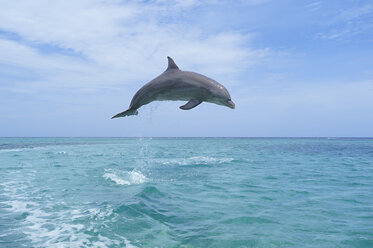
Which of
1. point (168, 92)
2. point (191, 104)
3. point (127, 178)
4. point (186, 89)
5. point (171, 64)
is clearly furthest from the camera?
point (127, 178)

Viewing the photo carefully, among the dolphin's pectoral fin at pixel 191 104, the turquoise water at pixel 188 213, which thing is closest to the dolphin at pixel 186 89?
the dolphin's pectoral fin at pixel 191 104

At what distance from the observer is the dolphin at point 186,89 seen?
195 inches

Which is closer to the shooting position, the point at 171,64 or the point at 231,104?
the point at 231,104

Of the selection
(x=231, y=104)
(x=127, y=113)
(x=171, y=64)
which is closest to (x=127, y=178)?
(x=127, y=113)

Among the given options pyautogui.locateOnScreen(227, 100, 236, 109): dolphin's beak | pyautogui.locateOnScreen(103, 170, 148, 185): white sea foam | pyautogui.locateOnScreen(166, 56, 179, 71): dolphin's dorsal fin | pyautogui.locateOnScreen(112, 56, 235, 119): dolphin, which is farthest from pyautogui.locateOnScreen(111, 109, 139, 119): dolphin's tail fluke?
pyautogui.locateOnScreen(103, 170, 148, 185): white sea foam

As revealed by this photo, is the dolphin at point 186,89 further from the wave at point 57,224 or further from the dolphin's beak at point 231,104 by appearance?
the wave at point 57,224

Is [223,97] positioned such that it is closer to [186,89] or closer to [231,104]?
[231,104]

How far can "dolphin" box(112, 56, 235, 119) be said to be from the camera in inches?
195

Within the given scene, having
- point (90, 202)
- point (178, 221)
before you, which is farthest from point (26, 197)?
point (178, 221)

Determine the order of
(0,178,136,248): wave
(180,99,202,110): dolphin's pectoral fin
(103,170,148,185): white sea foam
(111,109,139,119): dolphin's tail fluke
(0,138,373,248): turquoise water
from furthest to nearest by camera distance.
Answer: (103,170,148,185): white sea foam, (0,138,373,248): turquoise water, (0,178,136,248): wave, (111,109,139,119): dolphin's tail fluke, (180,99,202,110): dolphin's pectoral fin

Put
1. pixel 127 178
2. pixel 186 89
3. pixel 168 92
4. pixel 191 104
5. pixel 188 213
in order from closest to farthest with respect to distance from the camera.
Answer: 1. pixel 191 104
2. pixel 186 89
3. pixel 168 92
4. pixel 188 213
5. pixel 127 178

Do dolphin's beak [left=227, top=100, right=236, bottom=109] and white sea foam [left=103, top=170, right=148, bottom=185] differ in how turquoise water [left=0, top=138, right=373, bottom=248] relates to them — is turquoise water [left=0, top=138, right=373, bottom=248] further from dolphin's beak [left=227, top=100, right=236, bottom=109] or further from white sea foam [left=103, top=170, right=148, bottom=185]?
dolphin's beak [left=227, top=100, right=236, bottom=109]

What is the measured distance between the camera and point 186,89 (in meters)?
5.00

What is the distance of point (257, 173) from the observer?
62.1 feet
